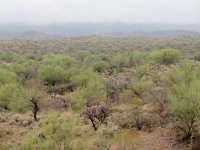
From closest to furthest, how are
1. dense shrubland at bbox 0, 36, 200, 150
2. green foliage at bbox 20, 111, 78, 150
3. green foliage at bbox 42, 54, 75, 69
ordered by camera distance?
green foliage at bbox 20, 111, 78, 150
dense shrubland at bbox 0, 36, 200, 150
green foliage at bbox 42, 54, 75, 69

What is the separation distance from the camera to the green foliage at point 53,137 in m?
23.2

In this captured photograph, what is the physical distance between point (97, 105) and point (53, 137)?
21.2 metres

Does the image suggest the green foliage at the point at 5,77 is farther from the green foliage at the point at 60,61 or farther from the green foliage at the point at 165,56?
the green foliage at the point at 165,56

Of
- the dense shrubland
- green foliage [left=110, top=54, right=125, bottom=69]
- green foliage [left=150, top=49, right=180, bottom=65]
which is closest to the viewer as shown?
the dense shrubland

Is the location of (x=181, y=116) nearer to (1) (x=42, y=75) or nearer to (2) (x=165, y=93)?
(2) (x=165, y=93)

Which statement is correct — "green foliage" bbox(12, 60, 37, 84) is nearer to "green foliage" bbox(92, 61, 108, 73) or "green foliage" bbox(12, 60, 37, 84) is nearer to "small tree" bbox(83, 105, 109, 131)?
"green foliage" bbox(92, 61, 108, 73)

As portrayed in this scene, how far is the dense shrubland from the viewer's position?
2569 centimetres

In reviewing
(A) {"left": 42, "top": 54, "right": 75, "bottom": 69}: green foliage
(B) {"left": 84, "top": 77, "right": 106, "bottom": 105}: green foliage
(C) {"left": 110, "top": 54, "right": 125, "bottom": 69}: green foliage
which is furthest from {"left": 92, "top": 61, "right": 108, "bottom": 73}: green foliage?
(B) {"left": 84, "top": 77, "right": 106, "bottom": 105}: green foliage

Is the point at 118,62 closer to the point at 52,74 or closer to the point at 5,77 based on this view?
the point at 52,74

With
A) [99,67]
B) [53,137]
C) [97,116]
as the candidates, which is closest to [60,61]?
[99,67]

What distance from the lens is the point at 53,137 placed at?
23906mm

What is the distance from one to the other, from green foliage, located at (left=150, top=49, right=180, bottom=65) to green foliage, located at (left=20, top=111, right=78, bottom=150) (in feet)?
215

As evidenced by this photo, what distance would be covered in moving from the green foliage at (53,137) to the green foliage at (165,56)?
65639 mm

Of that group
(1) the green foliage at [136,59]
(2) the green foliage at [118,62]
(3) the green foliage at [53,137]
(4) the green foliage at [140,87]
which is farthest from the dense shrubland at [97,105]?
(1) the green foliage at [136,59]
